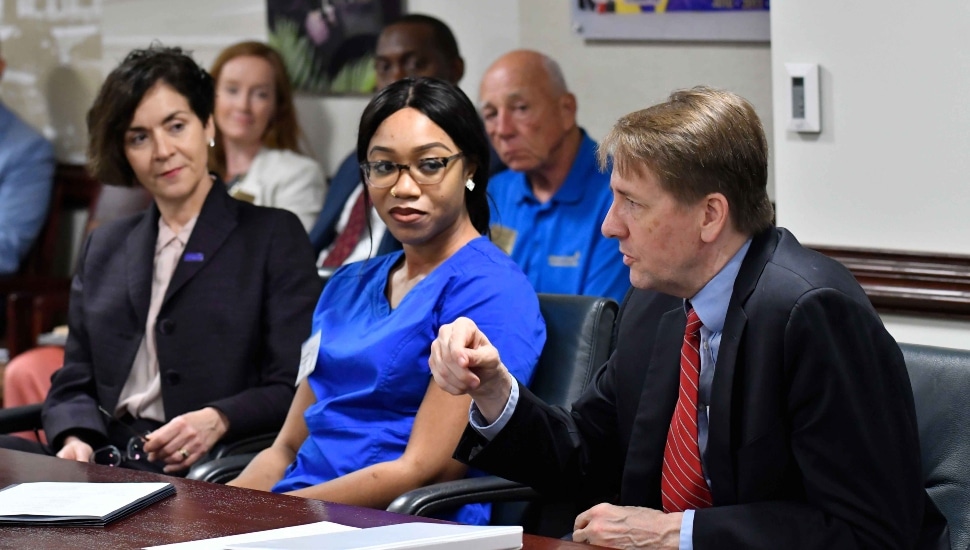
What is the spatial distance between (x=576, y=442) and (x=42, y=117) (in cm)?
432

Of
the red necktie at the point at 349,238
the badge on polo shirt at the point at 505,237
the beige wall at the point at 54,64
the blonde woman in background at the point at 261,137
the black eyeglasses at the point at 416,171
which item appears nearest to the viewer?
the black eyeglasses at the point at 416,171

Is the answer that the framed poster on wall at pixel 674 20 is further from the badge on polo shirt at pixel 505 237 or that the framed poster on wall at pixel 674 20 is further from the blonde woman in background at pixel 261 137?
the blonde woman in background at pixel 261 137

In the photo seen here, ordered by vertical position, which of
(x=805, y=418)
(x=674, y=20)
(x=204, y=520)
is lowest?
(x=204, y=520)

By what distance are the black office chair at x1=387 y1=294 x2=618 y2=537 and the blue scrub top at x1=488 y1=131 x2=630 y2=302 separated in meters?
0.87

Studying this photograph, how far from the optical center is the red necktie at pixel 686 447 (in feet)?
6.05

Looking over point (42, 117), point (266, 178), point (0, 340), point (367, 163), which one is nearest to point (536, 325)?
point (367, 163)

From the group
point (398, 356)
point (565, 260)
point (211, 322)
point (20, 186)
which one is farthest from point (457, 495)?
point (20, 186)

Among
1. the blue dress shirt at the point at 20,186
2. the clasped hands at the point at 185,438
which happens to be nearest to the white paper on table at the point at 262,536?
the clasped hands at the point at 185,438

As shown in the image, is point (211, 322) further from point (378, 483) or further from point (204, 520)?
point (204, 520)

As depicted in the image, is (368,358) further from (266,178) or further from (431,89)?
(266,178)

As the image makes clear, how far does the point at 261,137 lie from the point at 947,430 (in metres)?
3.28

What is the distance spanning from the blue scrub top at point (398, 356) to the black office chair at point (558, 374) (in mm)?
55

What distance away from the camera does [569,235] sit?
3.48 meters

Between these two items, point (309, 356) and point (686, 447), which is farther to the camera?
point (309, 356)
